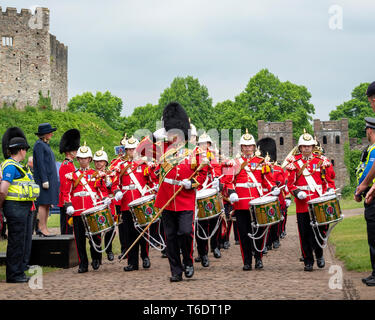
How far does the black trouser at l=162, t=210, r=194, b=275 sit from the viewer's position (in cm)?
978

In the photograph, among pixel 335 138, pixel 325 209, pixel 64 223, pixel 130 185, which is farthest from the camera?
pixel 335 138

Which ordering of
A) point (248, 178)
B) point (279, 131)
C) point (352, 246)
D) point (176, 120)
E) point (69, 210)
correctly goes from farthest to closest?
point (279, 131)
point (352, 246)
point (248, 178)
point (69, 210)
point (176, 120)

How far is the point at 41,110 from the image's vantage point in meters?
59.8

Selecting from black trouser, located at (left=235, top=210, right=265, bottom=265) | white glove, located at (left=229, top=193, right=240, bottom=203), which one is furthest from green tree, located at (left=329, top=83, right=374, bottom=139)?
white glove, located at (left=229, top=193, right=240, bottom=203)

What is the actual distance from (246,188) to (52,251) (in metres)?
3.30

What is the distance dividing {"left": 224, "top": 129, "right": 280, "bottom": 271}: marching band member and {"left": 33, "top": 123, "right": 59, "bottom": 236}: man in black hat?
10.3 feet

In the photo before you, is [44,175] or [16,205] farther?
[44,175]

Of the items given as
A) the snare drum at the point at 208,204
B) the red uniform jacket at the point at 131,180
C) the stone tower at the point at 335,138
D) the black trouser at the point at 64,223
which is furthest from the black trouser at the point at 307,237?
the stone tower at the point at 335,138

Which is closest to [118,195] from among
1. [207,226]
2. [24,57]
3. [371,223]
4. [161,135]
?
[161,135]

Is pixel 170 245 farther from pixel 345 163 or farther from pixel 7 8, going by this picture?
pixel 345 163

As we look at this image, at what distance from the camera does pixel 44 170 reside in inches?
486

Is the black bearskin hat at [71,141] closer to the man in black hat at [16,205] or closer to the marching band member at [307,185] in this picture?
the man in black hat at [16,205]

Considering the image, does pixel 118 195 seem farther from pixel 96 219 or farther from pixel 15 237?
pixel 15 237
